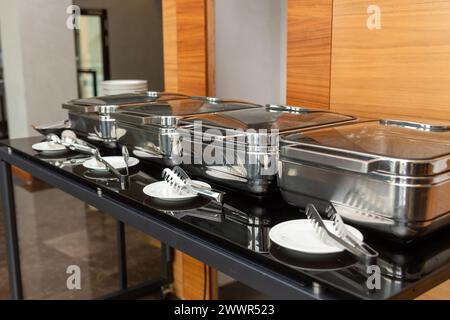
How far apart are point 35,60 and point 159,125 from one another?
277 cm

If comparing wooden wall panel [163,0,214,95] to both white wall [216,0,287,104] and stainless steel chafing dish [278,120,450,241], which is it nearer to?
white wall [216,0,287,104]

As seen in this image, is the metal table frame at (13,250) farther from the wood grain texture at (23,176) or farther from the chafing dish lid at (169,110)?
the wood grain texture at (23,176)

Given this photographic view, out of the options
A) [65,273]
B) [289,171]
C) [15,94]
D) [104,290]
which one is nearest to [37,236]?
[65,273]

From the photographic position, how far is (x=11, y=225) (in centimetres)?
139

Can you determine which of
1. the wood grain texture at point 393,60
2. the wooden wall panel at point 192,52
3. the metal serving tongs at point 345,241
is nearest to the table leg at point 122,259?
the wooden wall panel at point 192,52

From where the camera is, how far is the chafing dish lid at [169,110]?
38.3 inches

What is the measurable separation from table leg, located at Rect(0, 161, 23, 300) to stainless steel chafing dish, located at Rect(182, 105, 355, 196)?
68 cm

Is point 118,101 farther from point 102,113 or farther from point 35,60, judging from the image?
point 35,60

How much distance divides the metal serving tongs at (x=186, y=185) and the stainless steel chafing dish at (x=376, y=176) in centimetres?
10

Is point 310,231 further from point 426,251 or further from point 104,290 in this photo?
point 104,290

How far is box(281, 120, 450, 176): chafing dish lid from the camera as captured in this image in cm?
58

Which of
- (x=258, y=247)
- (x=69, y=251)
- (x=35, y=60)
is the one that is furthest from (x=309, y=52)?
(x=35, y=60)
